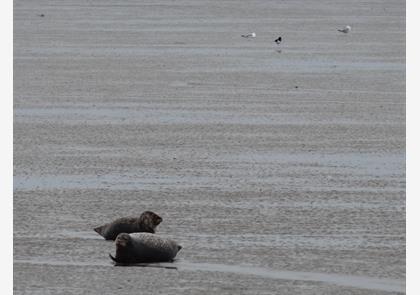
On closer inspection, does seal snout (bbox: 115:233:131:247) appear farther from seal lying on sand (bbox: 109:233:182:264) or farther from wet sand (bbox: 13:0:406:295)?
wet sand (bbox: 13:0:406:295)

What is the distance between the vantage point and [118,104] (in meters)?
20.9

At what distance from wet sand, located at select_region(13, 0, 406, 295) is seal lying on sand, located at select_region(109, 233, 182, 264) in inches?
5.2

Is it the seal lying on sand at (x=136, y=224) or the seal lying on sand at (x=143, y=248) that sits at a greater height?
the seal lying on sand at (x=136, y=224)

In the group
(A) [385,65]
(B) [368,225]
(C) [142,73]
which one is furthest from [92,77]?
(B) [368,225]

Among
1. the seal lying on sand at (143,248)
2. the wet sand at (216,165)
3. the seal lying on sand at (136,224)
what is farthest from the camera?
the seal lying on sand at (136,224)

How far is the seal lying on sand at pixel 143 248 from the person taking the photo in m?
10.6

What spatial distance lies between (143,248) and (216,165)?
4.68 meters

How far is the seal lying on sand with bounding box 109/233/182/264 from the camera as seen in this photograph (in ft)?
34.9

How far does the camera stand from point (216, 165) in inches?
603

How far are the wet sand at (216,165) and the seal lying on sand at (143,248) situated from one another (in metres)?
0.13

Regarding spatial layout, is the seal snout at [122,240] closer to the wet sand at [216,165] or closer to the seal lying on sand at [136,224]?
the wet sand at [216,165]

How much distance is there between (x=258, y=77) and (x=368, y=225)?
13059mm

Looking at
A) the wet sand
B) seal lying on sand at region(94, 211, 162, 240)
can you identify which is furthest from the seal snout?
seal lying on sand at region(94, 211, 162, 240)

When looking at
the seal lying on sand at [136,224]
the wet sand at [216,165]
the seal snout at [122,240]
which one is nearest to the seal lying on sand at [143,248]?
the seal snout at [122,240]
